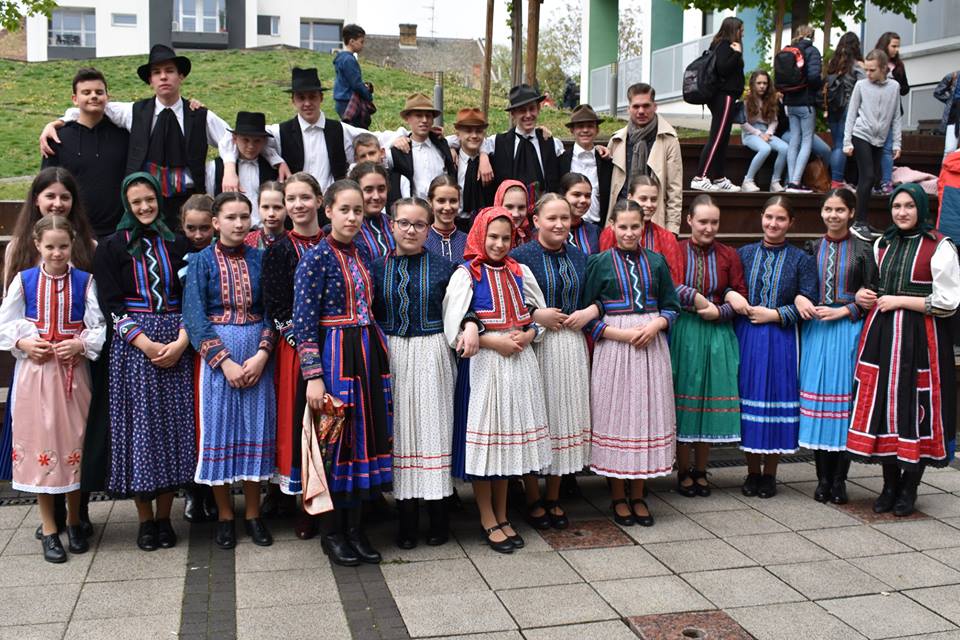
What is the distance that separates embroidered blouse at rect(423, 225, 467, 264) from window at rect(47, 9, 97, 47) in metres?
46.2

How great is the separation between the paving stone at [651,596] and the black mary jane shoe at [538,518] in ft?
2.74

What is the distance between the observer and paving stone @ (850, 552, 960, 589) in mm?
4797

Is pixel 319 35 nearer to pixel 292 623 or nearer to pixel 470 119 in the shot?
pixel 470 119

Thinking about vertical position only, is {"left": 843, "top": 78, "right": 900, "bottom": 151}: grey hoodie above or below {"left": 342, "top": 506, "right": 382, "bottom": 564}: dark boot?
above

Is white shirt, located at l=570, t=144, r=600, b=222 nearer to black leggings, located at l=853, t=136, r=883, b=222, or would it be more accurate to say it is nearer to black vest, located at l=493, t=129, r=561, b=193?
black vest, located at l=493, t=129, r=561, b=193

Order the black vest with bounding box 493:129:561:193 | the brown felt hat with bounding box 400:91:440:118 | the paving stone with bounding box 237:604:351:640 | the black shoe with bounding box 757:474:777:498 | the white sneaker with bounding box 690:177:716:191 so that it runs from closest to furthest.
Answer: the paving stone with bounding box 237:604:351:640
the black shoe with bounding box 757:474:777:498
the brown felt hat with bounding box 400:91:440:118
the black vest with bounding box 493:129:561:193
the white sneaker with bounding box 690:177:716:191

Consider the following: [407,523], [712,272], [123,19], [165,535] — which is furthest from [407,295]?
[123,19]

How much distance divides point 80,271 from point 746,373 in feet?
12.4

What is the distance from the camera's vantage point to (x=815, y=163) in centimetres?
1095

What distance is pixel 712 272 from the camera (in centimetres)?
606

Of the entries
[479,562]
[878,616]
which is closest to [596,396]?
[479,562]

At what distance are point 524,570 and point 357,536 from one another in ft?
2.78

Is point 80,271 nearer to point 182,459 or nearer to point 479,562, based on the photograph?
point 182,459

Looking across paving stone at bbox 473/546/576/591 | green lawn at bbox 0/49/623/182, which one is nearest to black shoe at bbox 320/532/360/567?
→ paving stone at bbox 473/546/576/591
